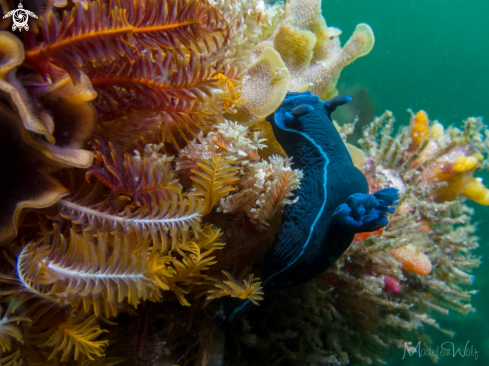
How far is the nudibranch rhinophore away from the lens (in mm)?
2061

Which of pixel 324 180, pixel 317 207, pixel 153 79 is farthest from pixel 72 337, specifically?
pixel 324 180

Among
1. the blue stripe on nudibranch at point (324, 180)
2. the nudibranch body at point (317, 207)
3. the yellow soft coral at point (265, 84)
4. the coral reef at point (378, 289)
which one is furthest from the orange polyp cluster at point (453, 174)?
the yellow soft coral at point (265, 84)

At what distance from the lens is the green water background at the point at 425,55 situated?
26109mm

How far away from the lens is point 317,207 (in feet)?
7.16

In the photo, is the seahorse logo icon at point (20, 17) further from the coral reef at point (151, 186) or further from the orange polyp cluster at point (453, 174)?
the orange polyp cluster at point (453, 174)

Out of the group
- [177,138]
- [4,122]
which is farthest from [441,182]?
[4,122]

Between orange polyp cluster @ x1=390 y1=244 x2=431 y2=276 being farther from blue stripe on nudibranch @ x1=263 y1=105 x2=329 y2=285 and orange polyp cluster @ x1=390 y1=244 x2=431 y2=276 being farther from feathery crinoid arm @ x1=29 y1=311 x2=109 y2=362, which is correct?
feathery crinoid arm @ x1=29 y1=311 x2=109 y2=362

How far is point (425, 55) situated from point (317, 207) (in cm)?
3542

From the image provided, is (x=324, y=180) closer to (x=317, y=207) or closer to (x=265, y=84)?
(x=317, y=207)

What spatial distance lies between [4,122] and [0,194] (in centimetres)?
33

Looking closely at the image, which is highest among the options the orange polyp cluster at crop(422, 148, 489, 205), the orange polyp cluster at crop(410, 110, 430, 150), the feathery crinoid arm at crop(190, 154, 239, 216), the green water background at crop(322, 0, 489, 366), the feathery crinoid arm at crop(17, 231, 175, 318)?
the green water background at crop(322, 0, 489, 366)

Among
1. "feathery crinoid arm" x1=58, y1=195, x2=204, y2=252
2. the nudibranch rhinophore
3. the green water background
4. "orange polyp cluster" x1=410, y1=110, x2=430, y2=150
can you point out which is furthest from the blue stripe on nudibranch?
the green water background

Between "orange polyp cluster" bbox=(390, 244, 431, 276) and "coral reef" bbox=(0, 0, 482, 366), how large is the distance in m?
0.25

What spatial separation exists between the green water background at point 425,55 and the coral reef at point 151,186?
A: 2438 centimetres
